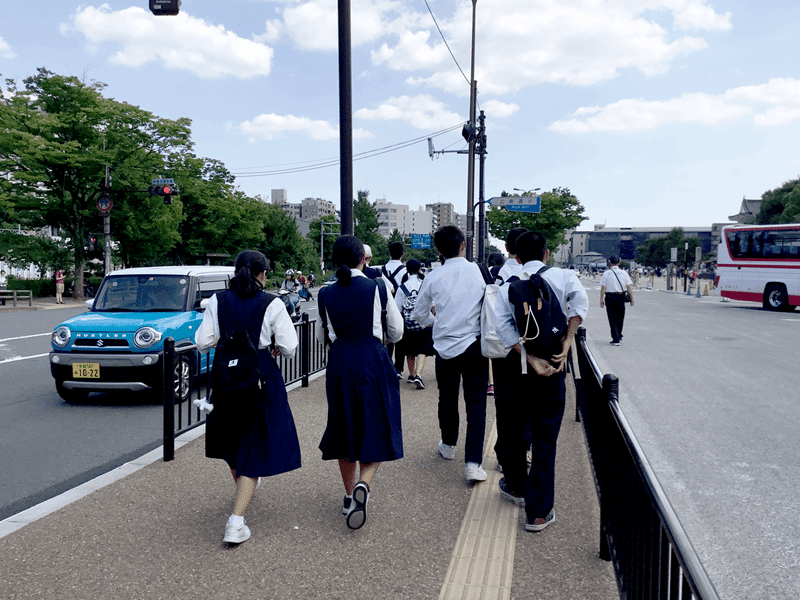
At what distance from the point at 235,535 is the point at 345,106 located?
17.2 feet

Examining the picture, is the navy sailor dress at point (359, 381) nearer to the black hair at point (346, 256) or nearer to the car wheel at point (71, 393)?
the black hair at point (346, 256)

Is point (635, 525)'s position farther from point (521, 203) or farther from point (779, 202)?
point (779, 202)

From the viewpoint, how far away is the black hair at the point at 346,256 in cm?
365

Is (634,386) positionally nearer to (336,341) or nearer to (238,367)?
(336,341)

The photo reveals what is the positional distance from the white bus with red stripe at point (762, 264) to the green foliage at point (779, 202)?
Answer: 40108 mm

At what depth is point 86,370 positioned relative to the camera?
23.6 feet

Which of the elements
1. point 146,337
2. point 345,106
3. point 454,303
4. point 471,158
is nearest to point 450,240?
point 454,303

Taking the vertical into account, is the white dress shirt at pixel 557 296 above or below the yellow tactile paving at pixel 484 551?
above

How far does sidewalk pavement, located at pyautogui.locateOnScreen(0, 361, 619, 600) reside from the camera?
9.62 feet

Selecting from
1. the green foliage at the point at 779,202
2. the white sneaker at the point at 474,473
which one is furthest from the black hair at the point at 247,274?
the green foliage at the point at 779,202

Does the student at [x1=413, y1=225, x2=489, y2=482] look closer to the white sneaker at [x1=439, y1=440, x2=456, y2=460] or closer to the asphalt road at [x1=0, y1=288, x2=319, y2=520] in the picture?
the white sneaker at [x1=439, y1=440, x2=456, y2=460]

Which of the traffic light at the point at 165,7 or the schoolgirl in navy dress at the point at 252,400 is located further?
the traffic light at the point at 165,7

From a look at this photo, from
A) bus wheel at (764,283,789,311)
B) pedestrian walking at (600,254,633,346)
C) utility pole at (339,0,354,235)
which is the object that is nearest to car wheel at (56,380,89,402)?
utility pole at (339,0,354,235)

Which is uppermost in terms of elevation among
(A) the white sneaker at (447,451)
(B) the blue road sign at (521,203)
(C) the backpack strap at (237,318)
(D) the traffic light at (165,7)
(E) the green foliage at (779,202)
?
(E) the green foliage at (779,202)
